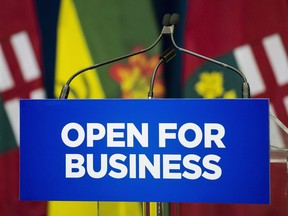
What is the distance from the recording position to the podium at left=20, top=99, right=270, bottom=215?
1.13 meters

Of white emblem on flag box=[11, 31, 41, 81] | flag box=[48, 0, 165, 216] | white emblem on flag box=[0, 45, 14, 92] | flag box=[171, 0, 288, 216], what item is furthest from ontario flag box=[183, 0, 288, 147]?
white emblem on flag box=[0, 45, 14, 92]

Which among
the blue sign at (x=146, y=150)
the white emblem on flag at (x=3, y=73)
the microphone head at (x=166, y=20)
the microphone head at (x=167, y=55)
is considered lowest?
the blue sign at (x=146, y=150)

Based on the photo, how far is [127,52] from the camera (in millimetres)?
2428

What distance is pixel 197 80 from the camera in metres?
2.40

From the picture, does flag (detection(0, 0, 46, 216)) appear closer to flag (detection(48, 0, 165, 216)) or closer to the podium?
flag (detection(48, 0, 165, 216))

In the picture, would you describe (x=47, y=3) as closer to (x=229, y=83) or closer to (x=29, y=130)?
(x=229, y=83)

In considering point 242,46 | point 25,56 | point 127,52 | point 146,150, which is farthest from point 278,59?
point 146,150

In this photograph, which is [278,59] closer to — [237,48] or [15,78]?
[237,48]

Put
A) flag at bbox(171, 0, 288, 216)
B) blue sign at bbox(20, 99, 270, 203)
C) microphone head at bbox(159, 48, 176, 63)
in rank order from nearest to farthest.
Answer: blue sign at bbox(20, 99, 270, 203) < microphone head at bbox(159, 48, 176, 63) < flag at bbox(171, 0, 288, 216)

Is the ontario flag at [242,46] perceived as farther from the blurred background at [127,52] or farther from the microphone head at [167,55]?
the microphone head at [167,55]

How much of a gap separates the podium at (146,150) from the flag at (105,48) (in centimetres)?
125

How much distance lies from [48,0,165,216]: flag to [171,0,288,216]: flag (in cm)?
17

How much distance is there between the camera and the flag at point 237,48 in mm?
2385

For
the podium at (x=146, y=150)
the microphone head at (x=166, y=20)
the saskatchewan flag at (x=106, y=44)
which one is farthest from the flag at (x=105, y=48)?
the podium at (x=146, y=150)
